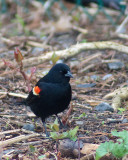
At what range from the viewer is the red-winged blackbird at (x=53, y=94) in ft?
10.8

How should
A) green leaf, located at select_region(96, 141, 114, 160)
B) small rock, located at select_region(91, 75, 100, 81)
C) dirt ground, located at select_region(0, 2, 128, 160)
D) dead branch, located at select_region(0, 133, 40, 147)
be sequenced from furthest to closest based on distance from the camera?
small rock, located at select_region(91, 75, 100, 81)
dirt ground, located at select_region(0, 2, 128, 160)
dead branch, located at select_region(0, 133, 40, 147)
green leaf, located at select_region(96, 141, 114, 160)

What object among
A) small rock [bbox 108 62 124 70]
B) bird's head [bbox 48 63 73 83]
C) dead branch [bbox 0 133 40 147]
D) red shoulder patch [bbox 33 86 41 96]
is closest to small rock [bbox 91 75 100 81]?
small rock [bbox 108 62 124 70]

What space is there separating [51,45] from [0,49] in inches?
38.5

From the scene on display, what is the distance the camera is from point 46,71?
497 centimetres

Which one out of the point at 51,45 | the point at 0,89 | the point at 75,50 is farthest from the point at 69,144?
the point at 51,45

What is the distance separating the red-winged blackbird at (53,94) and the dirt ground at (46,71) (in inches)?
8.9

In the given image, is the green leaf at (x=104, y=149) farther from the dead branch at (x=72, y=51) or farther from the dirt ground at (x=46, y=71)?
the dead branch at (x=72, y=51)

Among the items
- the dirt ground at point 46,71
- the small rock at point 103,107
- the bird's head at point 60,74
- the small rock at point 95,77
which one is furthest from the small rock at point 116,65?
the bird's head at point 60,74

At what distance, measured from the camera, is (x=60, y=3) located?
805 cm

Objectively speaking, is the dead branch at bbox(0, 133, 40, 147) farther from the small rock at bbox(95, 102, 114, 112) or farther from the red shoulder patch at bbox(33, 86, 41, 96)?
the small rock at bbox(95, 102, 114, 112)

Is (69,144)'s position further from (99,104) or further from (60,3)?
(60,3)

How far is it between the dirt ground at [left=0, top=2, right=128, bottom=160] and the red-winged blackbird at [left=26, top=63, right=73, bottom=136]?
226 mm

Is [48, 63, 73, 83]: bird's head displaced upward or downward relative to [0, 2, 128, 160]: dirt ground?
upward

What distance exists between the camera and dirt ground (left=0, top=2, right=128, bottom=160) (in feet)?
9.85
